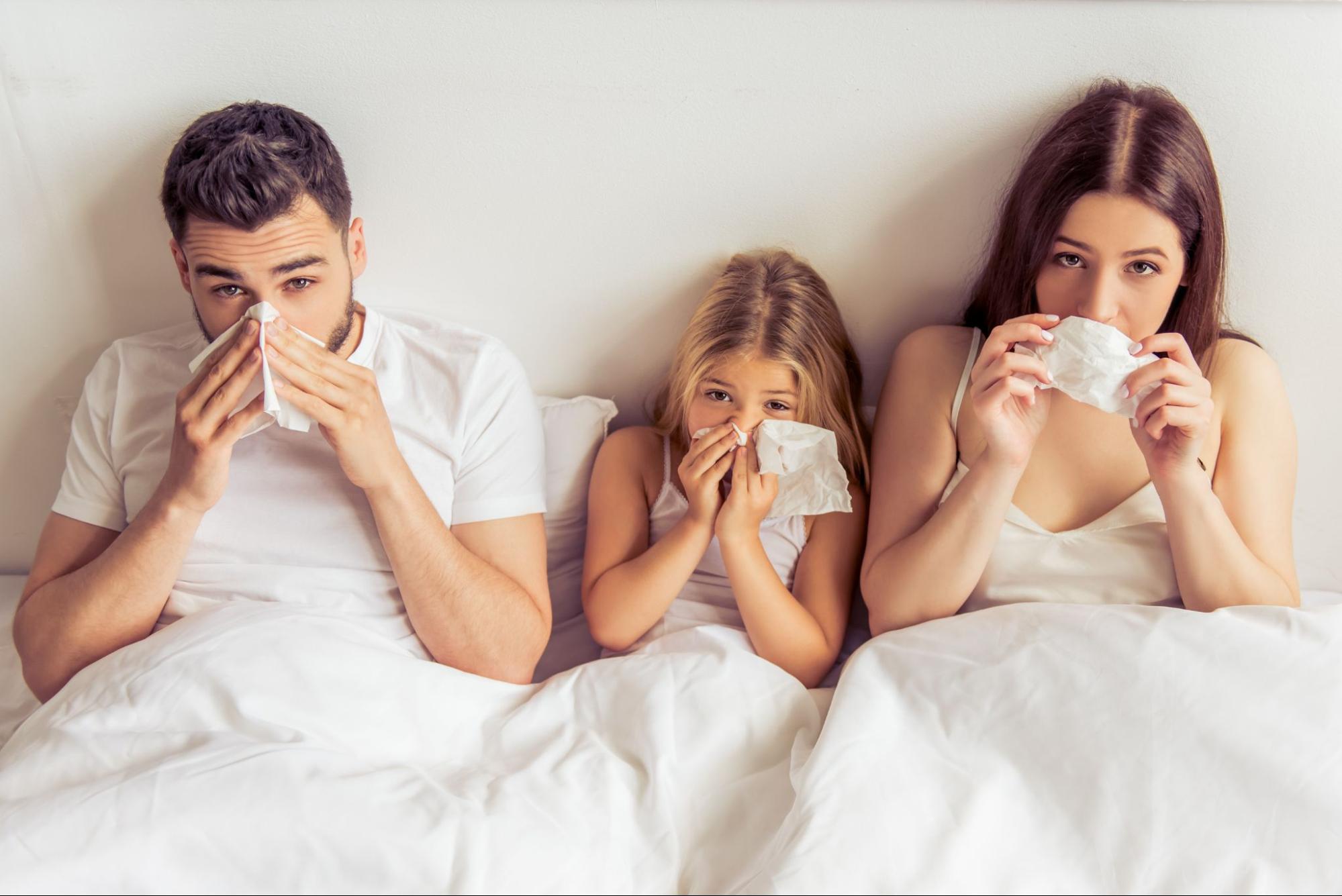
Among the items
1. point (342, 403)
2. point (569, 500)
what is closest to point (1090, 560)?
point (569, 500)

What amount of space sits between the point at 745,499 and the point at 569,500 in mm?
428

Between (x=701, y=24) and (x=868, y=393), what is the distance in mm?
775

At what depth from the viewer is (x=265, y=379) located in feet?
4.54

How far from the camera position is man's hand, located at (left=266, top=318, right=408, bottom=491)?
1.42 meters

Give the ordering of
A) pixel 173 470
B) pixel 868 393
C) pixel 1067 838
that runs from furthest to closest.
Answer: pixel 868 393 < pixel 173 470 < pixel 1067 838

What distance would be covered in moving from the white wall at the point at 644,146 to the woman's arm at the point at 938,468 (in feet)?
0.74

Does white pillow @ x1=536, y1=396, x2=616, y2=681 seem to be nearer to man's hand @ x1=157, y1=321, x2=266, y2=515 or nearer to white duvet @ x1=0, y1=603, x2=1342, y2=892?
white duvet @ x1=0, y1=603, x2=1342, y2=892

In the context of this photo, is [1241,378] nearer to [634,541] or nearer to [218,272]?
[634,541]

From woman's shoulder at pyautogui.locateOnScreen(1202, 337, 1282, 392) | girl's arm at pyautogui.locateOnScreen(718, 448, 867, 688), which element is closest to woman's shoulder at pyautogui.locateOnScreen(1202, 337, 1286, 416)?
woman's shoulder at pyautogui.locateOnScreen(1202, 337, 1282, 392)

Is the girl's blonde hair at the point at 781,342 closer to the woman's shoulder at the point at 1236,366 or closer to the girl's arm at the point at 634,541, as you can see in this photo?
the girl's arm at the point at 634,541

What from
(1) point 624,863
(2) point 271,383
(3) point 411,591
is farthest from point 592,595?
(2) point 271,383

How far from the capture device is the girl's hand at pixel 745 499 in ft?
5.27

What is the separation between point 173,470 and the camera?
1.50 meters

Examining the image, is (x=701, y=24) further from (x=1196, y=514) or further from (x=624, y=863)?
(x=624, y=863)
